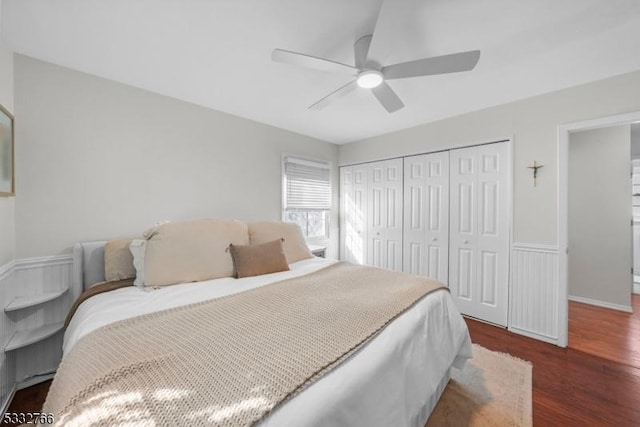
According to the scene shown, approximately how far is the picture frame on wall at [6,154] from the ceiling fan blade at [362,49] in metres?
2.24

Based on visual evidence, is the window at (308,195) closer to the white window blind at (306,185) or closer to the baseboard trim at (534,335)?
the white window blind at (306,185)

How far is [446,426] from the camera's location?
146 centimetres

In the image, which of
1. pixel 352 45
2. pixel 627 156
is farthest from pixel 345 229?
pixel 627 156

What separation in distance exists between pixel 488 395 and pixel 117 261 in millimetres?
2832

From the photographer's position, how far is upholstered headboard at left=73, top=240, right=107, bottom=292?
1.86 m

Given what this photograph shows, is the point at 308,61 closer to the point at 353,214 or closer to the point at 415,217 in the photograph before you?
the point at 415,217

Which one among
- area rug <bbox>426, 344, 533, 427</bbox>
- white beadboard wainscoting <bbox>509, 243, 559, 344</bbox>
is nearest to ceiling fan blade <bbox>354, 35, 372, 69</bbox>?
area rug <bbox>426, 344, 533, 427</bbox>

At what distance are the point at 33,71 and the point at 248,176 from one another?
6.07 ft

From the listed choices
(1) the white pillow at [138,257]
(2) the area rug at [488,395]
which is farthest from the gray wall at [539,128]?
(1) the white pillow at [138,257]

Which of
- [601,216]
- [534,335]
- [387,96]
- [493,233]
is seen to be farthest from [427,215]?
[601,216]

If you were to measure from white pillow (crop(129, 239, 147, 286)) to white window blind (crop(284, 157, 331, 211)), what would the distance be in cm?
186

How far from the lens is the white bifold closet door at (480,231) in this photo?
2682 mm

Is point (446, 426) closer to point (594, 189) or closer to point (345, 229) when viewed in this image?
point (345, 229)

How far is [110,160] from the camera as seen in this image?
212cm
